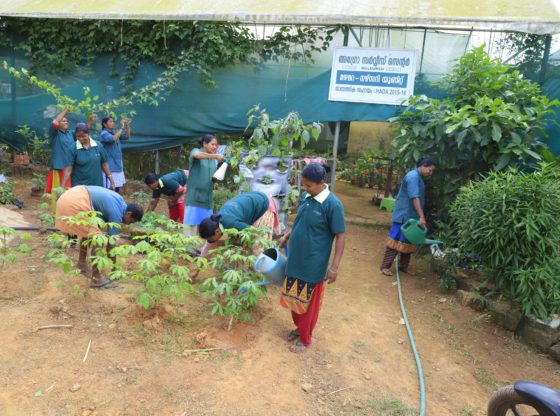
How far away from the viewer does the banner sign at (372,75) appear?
21.8 feet

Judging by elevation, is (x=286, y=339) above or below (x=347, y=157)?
below

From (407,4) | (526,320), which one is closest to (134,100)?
(407,4)

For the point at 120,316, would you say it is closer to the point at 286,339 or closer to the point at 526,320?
the point at 286,339

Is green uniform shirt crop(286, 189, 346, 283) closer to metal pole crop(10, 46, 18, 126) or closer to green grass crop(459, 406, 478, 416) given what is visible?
green grass crop(459, 406, 478, 416)

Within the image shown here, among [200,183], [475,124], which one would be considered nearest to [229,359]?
[200,183]

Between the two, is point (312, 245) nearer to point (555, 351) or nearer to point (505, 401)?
point (505, 401)

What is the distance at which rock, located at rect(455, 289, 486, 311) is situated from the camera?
4.57m

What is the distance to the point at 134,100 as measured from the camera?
25.1 feet

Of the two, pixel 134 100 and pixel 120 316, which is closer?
pixel 120 316

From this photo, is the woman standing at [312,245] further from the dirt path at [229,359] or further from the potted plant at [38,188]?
the potted plant at [38,188]

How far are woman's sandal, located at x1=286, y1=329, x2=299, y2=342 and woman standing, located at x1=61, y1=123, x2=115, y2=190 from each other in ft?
10.5

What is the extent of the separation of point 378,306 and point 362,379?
54.3 inches

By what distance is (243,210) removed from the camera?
4.03 meters

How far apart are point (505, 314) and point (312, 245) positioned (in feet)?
7.50
